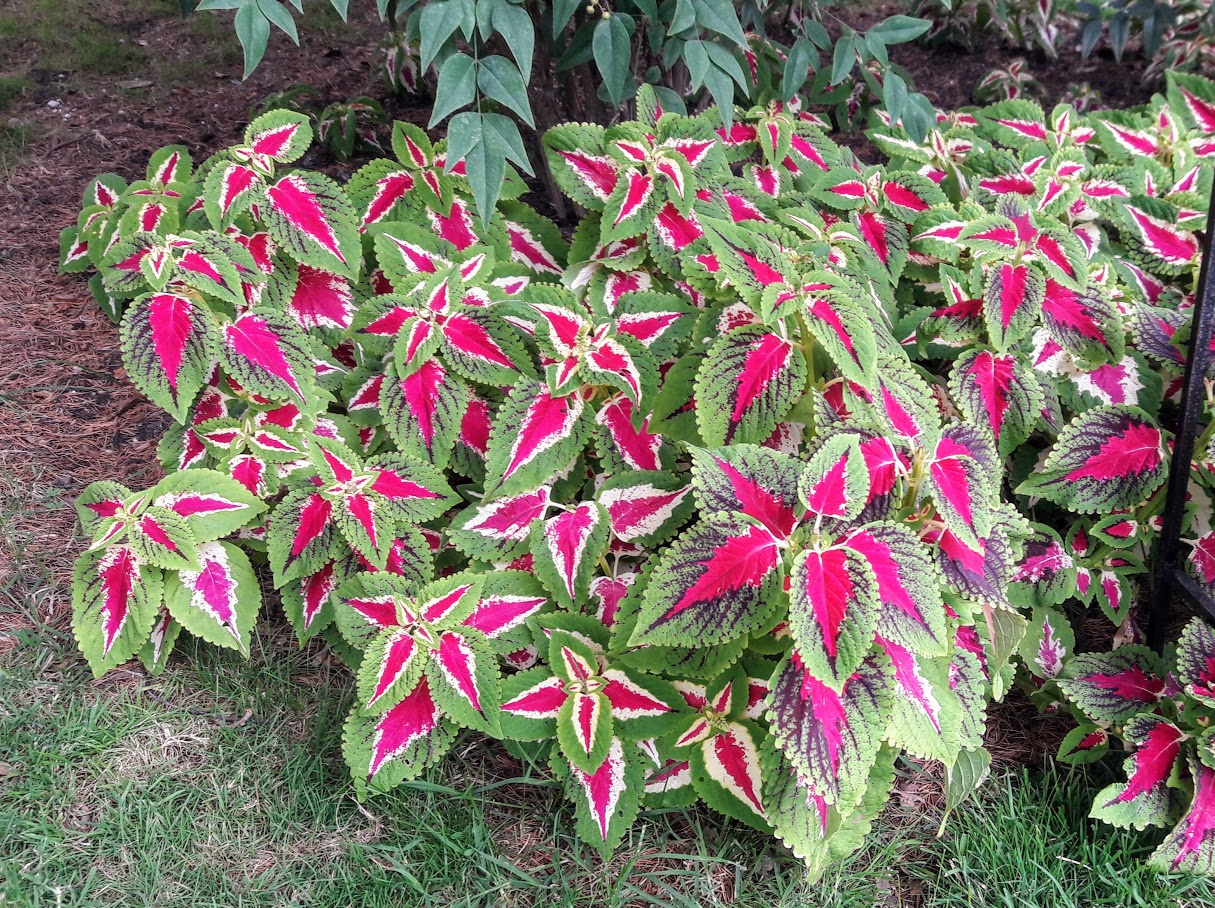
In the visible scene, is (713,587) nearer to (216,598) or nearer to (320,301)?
(216,598)

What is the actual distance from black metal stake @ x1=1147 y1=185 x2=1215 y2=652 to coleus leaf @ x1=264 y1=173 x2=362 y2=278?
1.46 meters

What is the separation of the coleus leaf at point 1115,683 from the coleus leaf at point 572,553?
0.83 metres

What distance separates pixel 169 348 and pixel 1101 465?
5.28ft

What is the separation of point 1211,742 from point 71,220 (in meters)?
2.88

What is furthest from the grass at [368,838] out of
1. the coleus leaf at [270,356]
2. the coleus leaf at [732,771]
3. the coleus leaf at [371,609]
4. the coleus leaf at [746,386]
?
the coleus leaf at [746,386]

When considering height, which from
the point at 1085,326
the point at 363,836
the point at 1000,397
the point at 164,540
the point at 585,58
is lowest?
the point at 363,836

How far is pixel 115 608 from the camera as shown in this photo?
1.61 m

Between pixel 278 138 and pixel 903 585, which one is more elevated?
pixel 278 138

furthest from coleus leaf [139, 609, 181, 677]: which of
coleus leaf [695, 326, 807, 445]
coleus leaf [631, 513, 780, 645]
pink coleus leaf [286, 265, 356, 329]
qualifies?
coleus leaf [695, 326, 807, 445]

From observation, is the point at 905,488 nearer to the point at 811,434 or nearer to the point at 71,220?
the point at 811,434

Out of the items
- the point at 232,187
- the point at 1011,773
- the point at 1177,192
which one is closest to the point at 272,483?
the point at 232,187

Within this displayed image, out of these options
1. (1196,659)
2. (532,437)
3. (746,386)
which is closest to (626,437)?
(532,437)

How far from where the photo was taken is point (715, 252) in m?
1.50

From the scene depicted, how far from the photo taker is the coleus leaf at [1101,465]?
1.70 meters
